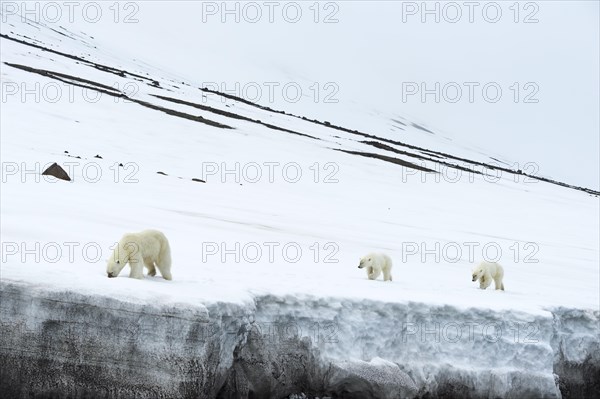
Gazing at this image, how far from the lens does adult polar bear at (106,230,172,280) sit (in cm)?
770

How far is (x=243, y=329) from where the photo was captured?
7586 millimetres

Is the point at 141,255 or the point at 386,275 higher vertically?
the point at 141,255

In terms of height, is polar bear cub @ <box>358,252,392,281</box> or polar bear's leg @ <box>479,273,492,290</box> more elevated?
polar bear cub @ <box>358,252,392,281</box>

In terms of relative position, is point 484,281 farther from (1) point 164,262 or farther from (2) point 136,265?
(2) point 136,265

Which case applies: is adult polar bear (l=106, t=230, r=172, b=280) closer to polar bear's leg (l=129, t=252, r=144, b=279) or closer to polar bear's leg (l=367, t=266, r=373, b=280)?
polar bear's leg (l=129, t=252, r=144, b=279)

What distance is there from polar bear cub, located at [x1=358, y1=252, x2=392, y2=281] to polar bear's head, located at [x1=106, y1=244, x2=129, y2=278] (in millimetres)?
4447

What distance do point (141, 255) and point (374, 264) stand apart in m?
4.36

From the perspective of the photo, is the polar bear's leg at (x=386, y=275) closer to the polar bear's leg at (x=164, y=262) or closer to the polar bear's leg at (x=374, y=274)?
the polar bear's leg at (x=374, y=274)

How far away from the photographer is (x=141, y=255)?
7.96 m

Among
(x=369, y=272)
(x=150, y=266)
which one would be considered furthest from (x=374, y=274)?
(x=150, y=266)

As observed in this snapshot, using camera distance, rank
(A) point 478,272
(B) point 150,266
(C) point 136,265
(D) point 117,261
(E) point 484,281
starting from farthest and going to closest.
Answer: (E) point 484,281, (A) point 478,272, (B) point 150,266, (C) point 136,265, (D) point 117,261

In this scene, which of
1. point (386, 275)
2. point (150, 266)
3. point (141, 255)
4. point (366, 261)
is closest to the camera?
point (141, 255)

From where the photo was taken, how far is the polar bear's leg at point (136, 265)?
7.82 meters

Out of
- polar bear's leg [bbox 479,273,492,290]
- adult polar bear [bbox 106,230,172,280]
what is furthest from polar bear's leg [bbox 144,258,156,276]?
polar bear's leg [bbox 479,273,492,290]
